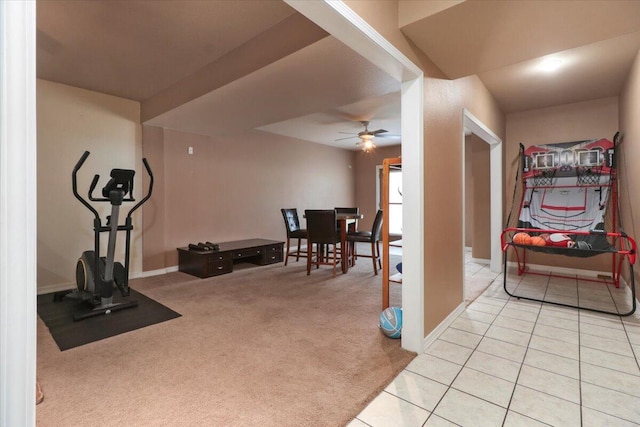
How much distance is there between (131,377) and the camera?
6.24 ft

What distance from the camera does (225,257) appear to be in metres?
4.53

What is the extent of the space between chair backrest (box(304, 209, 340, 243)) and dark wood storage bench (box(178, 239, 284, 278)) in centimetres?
95

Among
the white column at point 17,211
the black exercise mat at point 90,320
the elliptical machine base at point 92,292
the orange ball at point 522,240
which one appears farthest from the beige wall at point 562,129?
the white column at point 17,211

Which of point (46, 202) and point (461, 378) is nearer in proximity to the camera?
point (461, 378)

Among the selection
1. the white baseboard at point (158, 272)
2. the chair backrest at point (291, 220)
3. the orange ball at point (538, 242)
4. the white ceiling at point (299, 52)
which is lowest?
the white baseboard at point (158, 272)

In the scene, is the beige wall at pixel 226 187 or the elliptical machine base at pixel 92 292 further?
the beige wall at pixel 226 187

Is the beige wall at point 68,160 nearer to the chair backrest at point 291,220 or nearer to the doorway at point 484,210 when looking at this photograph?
the chair backrest at point 291,220

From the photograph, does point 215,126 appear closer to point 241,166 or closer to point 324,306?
point 241,166

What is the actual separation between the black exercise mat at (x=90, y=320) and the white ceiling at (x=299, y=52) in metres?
2.25

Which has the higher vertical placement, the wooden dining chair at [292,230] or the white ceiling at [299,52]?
the white ceiling at [299,52]

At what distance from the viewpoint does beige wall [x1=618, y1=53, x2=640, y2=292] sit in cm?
298

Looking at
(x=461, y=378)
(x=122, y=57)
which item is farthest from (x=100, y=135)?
(x=461, y=378)

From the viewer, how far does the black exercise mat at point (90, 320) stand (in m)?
2.46

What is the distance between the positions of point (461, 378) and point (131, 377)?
2043 mm
